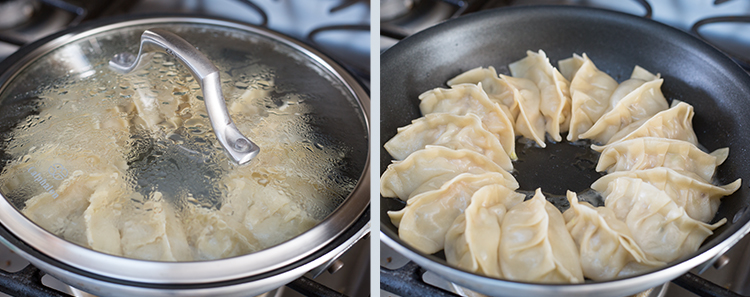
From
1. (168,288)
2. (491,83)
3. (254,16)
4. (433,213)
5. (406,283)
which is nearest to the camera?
(168,288)

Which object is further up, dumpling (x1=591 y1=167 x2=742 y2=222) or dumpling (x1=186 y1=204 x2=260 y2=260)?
dumpling (x1=186 y1=204 x2=260 y2=260)

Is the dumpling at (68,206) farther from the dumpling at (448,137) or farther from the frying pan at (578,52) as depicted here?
the dumpling at (448,137)

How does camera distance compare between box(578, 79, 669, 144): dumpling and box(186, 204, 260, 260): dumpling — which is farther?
box(578, 79, 669, 144): dumpling

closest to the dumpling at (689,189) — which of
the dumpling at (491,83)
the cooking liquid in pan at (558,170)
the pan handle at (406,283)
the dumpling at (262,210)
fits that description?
the cooking liquid in pan at (558,170)

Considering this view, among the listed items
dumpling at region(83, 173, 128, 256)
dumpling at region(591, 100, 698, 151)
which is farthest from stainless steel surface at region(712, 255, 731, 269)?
dumpling at region(83, 173, 128, 256)

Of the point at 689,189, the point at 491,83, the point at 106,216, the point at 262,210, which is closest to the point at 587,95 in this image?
the point at 491,83

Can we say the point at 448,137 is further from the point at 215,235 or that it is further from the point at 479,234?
the point at 215,235

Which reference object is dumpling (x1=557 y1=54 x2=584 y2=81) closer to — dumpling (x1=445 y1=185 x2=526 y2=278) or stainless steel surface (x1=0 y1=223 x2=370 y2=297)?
dumpling (x1=445 y1=185 x2=526 y2=278)

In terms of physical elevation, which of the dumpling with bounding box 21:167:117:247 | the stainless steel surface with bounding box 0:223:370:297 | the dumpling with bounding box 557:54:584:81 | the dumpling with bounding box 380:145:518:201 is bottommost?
the dumpling with bounding box 380:145:518:201
